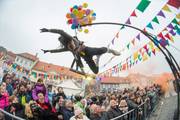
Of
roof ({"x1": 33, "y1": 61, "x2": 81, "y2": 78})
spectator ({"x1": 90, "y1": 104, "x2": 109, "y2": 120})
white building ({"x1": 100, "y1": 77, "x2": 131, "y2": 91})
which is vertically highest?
roof ({"x1": 33, "y1": 61, "x2": 81, "y2": 78})

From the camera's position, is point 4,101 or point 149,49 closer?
point 4,101

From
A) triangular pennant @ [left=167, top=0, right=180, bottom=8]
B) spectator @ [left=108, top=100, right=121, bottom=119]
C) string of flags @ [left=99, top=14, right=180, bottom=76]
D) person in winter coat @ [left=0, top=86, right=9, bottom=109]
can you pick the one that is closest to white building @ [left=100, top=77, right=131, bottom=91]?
string of flags @ [left=99, top=14, right=180, bottom=76]

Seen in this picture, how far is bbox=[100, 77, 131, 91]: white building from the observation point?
9.81 m

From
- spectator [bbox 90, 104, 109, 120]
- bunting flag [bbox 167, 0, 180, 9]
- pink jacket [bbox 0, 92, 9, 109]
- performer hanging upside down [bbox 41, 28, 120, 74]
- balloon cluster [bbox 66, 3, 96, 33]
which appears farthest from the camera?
performer hanging upside down [bbox 41, 28, 120, 74]

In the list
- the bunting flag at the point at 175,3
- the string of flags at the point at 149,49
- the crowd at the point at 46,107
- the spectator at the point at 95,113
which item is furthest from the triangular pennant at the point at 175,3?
the spectator at the point at 95,113

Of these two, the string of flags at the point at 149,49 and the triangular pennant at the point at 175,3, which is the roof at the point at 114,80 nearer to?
the string of flags at the point at 149,49

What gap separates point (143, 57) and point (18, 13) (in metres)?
3.66

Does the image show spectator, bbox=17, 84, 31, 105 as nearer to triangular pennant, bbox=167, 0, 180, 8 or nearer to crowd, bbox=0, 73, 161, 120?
crowd, bbox=0, 73, 161, 120

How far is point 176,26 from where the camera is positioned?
7.78 m

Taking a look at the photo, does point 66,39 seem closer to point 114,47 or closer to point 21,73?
point 114,47

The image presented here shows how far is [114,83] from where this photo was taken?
10.1 meters

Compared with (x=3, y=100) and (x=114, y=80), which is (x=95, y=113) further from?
(x=114, y=80)

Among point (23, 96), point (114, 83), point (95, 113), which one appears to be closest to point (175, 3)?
point (95, 113)

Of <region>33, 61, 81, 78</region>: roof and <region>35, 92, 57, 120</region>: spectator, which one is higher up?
<region>33, 61, 81, 78</region>: roof
